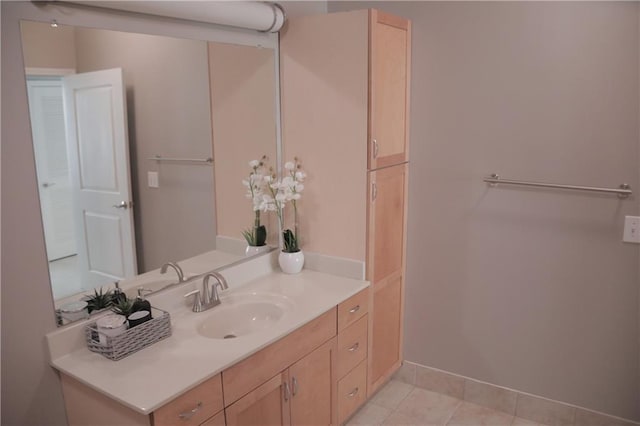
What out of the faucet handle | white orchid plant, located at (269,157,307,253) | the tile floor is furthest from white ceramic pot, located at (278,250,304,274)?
the tile floor

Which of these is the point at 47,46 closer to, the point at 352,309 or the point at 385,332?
the point at 352,309

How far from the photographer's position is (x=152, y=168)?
2.11 metres

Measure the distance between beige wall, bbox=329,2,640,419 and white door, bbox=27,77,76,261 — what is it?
171cm

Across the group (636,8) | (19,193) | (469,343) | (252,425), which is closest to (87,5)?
(19,193)

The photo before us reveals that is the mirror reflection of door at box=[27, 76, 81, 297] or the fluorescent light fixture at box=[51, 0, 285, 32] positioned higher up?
the fluorescent light fixture at box=[51, 0, 285, 32]

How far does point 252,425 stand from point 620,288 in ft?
5.78

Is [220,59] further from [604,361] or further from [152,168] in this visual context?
[604,361]

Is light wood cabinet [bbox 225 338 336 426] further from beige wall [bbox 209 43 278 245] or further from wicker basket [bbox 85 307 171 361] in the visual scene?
beige wall [bbox 209 43 278 245]

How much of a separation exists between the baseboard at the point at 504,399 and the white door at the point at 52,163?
2.07 metres

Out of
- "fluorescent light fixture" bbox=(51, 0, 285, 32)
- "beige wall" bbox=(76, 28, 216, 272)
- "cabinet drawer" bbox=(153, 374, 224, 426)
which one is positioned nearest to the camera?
"cabinet drawer" bbox=(153, 374, 224, 426)

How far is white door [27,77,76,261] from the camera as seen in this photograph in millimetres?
1608

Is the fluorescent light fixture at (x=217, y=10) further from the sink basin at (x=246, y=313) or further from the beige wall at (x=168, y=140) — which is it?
the sink basin at (x=246, y=313)

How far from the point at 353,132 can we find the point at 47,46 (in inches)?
50.8

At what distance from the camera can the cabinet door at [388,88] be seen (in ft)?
7.57
